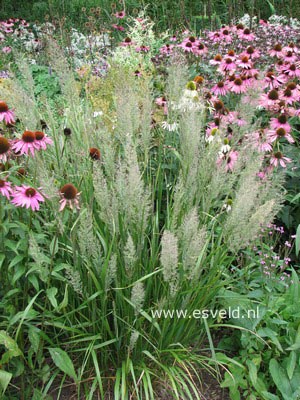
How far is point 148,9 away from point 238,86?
6.20 meters

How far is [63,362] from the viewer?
1.82m

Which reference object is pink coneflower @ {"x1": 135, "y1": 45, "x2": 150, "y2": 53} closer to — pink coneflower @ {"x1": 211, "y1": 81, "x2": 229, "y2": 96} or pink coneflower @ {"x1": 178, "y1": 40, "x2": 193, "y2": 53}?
pink coneflower @ {"x1": 178, "y1": 40, "x2": 193, "y2": 53}

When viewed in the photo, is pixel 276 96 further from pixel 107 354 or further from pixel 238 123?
pixel 107 354

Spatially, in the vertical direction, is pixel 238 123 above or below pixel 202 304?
above

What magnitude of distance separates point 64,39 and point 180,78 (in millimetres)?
4531

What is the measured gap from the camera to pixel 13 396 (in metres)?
Answer: 1.97

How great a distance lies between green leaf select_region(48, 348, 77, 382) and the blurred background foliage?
21.6ft

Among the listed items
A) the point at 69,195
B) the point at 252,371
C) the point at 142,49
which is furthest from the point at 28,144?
the point at 142,49

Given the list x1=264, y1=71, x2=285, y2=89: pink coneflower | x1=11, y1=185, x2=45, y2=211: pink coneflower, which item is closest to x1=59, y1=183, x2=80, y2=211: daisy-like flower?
x1=11, y1=185, x2=45, y2=211: pink coneflower

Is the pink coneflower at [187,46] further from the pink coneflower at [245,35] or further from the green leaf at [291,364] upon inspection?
the green leaf at [291,364]

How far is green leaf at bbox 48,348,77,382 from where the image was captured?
1.80 meters

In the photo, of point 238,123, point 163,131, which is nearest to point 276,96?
point 238,123

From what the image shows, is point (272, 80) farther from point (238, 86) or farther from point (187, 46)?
point (187, 46)

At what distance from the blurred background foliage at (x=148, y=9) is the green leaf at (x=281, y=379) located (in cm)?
638
